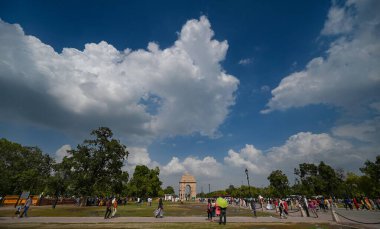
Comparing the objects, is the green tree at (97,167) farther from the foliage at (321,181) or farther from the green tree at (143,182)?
the foliage at (321,181)

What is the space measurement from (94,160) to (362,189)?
93.8 metres

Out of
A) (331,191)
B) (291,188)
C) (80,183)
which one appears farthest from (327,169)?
(80,183)

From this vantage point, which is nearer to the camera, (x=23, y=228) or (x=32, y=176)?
(x=23, y=228)

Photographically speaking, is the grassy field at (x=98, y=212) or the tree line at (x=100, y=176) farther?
the tree line at (x=100, y=176)

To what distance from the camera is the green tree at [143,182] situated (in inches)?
3039

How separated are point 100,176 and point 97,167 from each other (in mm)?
1835

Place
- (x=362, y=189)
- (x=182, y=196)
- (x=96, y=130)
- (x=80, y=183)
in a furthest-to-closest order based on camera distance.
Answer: (x=182, y=196) → (x=362, y=189) → (x=96, y=130) → (x=80, y=183)

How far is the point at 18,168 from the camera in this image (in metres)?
57.4

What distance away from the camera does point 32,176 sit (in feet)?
185

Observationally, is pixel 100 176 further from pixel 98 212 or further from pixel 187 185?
pixel 187 185

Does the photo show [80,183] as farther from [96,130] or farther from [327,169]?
[327,169]

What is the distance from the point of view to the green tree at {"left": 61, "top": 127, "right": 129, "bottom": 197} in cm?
3809

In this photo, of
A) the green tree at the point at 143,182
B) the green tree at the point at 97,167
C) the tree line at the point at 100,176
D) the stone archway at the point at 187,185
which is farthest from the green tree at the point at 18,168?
the stone archway at the point at 187,185

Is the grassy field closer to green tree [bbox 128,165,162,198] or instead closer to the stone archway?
green tree [bbox 128,165,162,198]
